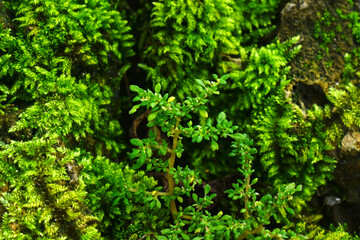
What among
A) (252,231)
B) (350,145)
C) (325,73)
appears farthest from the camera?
(325,73)

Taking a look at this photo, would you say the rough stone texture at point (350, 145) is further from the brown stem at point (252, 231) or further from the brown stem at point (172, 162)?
the brown stem at point (172, 162)

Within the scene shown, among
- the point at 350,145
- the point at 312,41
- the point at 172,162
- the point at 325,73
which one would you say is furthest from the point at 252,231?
the point at 312,41

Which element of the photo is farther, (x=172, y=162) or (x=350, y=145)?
(x=350, y=145)

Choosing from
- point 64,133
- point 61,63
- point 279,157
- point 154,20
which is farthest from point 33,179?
point 279,157

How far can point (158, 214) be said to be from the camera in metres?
2.41

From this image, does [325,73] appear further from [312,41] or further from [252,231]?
[252,231]

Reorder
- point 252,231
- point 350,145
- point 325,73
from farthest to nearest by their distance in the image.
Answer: point 325,73 → point 350,145 → point 252,231

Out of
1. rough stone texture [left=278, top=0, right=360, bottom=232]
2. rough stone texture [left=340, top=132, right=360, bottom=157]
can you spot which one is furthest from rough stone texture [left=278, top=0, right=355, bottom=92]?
rough stone texture [left=340, top=132, right=360, bottom=157]

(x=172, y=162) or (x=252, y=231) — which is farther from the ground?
(x=172, y=162)

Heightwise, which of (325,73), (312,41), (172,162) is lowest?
(172,162)

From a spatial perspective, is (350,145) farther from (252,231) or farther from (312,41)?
(252,231)

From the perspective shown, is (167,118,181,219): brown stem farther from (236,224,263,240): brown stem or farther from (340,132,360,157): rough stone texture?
(340,132,360,157): rough stone texture

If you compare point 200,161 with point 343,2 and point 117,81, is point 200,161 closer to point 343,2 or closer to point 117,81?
point 117,81

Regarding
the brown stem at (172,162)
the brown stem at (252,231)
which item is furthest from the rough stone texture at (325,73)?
the brown stem at (172,162)
